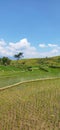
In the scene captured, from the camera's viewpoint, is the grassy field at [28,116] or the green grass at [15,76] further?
the green grass at [15,76]

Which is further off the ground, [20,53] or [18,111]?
[20,53]

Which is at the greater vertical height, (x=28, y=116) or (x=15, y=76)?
(x=15, y=76)

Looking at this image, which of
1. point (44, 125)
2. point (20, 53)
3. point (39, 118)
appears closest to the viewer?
point (44, 125)

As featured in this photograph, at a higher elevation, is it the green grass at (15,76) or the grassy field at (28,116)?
the green grass at (15,76)

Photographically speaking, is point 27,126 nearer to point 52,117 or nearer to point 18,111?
point 52,117

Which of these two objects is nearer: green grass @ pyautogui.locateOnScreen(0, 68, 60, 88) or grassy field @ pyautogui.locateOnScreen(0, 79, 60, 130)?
grassy field @ pyautogui.locateOnScreen(0, 79, 60, 130)

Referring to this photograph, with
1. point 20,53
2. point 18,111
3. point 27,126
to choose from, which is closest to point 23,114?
point 18,111

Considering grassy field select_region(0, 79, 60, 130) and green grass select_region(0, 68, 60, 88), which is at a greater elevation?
green grass select_region(0, 68, 60, 88)

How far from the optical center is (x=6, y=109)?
1145cm

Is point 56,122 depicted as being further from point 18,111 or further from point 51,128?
point 18,111

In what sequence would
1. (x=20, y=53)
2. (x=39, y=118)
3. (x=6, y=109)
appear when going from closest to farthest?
(x=39, y=118)
(x=6, y=109)
(x=20, y=53)

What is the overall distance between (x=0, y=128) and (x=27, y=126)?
0.97 meters

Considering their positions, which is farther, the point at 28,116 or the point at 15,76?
the point at 15,76

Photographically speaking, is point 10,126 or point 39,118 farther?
point 39,118
